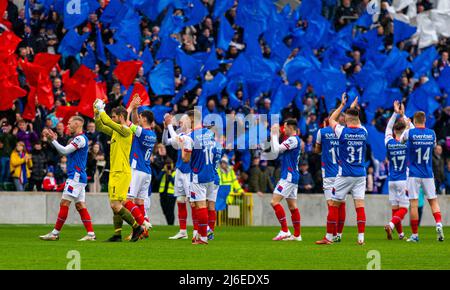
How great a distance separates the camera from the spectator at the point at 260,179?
105ft

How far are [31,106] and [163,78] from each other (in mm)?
4117

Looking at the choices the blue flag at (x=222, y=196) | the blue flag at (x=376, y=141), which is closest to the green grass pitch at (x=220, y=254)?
the blue flag at (x=222, y=196)

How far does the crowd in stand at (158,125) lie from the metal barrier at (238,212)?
0.39 meters

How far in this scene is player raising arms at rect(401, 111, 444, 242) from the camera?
22.4 metres

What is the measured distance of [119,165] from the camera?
20812 mm

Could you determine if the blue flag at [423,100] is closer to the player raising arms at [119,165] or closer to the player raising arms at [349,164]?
the player raising arms at [349,164]

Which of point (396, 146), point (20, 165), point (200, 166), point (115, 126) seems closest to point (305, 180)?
point (20, 165)

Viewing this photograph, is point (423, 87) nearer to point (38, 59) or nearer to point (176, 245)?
point (38, 59)

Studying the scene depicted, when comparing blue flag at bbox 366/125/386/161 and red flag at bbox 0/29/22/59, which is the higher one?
red flag at bbox 0/29/22/59

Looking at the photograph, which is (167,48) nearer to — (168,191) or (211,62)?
(211,62)

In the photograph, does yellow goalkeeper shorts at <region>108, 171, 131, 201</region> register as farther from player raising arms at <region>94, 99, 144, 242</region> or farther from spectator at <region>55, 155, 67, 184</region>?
spectator at <region>55, 155, 67, 184</region>

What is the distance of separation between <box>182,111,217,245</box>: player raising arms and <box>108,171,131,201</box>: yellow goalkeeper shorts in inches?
48.7

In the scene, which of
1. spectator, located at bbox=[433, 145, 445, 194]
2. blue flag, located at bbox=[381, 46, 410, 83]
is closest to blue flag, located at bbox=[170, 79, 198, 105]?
blue flag, located at bbox=[381, 46, 410, 83]
